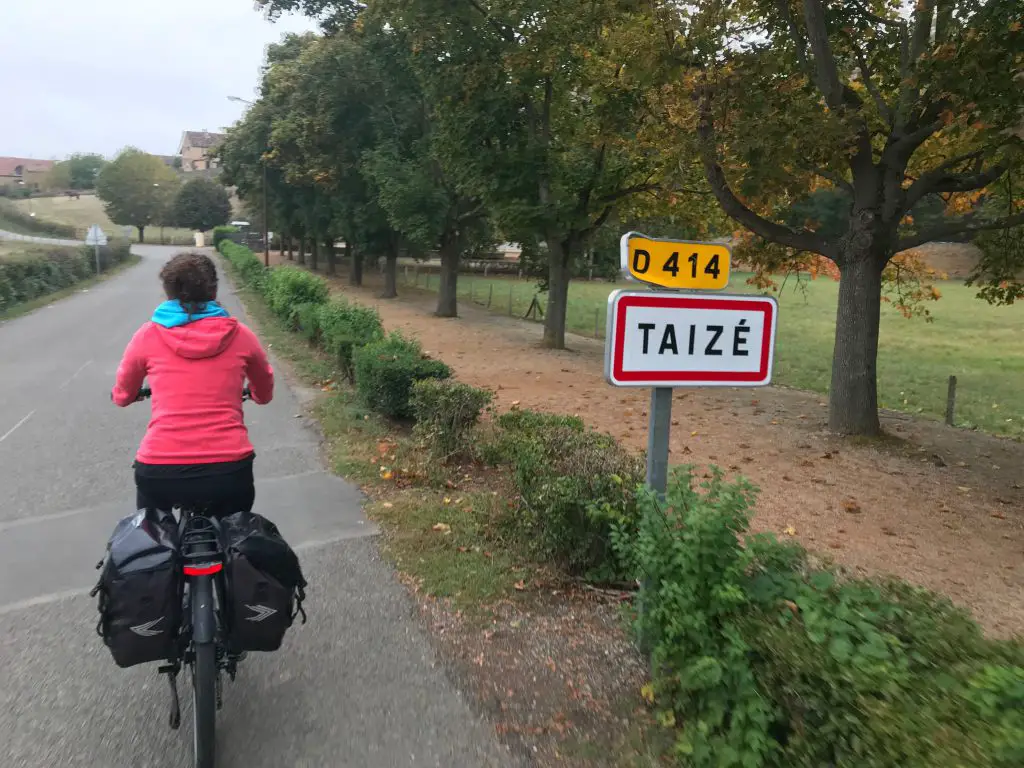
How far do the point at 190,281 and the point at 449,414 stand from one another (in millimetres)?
3822

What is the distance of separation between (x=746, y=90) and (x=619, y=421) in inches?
162

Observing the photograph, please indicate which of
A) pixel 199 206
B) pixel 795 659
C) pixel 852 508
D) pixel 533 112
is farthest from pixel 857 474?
pixel 199 206

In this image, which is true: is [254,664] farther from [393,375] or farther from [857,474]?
[857,474]

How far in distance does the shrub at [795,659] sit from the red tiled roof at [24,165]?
178 metres

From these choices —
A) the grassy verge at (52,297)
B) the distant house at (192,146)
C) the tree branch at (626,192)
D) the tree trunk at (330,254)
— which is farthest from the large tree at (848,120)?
the distant house at (192,146)

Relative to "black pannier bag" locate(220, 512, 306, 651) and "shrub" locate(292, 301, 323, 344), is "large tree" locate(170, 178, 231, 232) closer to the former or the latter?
"shrub" locate(292, 301, 323, 344)

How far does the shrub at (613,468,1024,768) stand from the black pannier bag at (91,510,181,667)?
1.70 m

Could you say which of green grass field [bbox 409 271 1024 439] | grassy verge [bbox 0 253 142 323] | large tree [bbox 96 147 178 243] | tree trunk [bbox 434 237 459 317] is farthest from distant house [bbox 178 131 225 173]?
tree trunk [bbox 434 237 459 317]

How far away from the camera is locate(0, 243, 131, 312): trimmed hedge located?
23469mm

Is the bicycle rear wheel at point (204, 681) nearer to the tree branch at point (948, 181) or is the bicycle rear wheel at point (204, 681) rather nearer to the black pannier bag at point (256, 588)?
the black pannier bag at point (256, 588)

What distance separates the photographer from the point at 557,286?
58.7 ft

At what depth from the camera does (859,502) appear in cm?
685

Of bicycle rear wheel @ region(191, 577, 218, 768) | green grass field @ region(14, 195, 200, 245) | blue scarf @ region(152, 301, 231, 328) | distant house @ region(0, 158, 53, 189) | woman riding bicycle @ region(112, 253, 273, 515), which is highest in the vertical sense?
distant house @ region(0, 158, 53, 189)

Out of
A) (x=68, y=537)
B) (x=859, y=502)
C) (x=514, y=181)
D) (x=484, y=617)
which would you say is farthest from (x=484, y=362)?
(x=484, y=617)
